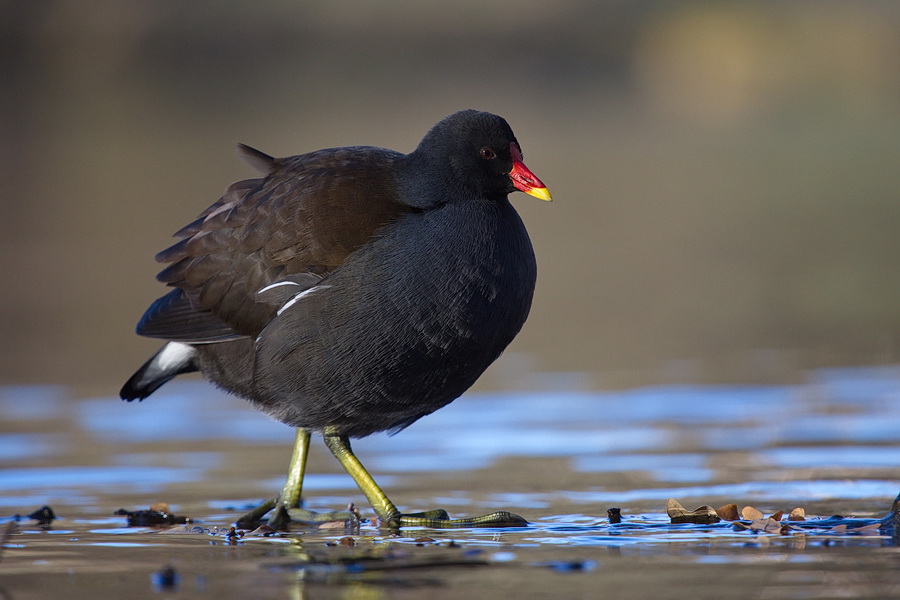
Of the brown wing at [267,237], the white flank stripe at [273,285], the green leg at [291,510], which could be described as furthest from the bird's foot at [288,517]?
the white flank stripe at [273,285]

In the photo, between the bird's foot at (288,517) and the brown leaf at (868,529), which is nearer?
the brown leaf at (868,529)

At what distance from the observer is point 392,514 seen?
5.43 meters

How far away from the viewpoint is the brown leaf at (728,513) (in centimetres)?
521

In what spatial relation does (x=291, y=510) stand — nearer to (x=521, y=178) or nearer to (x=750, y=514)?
(x=521, y=178)

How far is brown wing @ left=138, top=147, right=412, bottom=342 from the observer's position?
559 centimetres

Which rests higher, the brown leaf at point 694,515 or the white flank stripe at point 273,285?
the white flank stripe at point 273,285

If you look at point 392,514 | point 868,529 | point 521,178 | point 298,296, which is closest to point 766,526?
point 868,529

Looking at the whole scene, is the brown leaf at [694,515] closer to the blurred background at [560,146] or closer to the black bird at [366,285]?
the black bird at [366,285]

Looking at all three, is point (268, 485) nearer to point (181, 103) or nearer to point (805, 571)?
point (805, 571)

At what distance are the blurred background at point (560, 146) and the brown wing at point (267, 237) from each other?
3127 millimetres

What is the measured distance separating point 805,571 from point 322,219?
2.26 meters

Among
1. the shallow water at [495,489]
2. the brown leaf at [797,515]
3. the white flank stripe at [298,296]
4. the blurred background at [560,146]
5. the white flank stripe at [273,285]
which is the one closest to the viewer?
the shallow water at [495,489]

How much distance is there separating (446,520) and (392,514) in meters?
0.22

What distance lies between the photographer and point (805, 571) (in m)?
4.31
